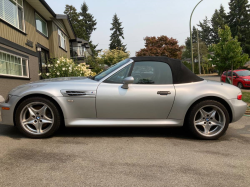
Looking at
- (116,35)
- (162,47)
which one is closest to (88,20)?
(116,35)

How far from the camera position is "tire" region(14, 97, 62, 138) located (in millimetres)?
3820

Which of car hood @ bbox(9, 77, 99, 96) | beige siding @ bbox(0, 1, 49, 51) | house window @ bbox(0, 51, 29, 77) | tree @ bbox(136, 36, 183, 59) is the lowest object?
car hood @ bbox(9, 77, 99, 96)

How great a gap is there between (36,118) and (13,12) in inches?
353

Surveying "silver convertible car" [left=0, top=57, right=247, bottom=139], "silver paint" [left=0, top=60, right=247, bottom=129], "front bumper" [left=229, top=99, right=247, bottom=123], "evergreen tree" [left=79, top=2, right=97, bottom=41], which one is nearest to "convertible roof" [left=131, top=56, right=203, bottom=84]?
"silver convertible car" [left=0, top=57, right=247, bottom=139]

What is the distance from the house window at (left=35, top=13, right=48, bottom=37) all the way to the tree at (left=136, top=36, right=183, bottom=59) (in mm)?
21644

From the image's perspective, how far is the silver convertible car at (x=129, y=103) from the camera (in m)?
3.86

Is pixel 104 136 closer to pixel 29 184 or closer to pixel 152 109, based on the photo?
pixel 152 109

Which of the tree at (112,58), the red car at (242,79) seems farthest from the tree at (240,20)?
the red car at (242,79)

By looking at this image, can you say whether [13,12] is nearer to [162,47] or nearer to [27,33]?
[27,33]

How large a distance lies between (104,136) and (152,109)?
104 centimetres

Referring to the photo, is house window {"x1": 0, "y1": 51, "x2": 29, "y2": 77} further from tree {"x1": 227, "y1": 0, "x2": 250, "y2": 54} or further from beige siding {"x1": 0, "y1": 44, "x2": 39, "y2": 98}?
tree {"x1": 227, "y1": 0, "x2": 250, "y2": 54}

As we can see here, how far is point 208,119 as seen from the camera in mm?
4102

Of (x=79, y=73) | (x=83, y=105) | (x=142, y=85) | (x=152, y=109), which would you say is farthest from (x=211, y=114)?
(x=79, y=73)

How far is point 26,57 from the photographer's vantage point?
1166 centimetres
